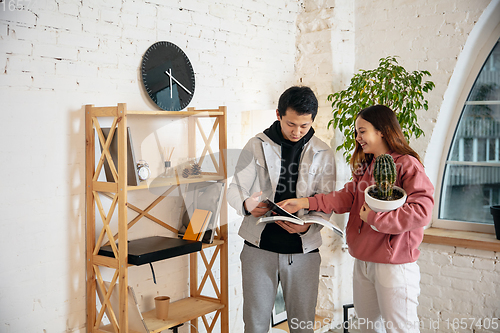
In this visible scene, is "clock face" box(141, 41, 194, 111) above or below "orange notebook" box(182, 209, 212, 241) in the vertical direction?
above

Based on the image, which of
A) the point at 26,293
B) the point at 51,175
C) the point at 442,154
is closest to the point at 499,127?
the point at 442,154

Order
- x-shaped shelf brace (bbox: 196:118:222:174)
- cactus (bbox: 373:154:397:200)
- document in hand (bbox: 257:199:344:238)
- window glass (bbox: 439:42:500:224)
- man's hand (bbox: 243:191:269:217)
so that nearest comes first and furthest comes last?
cactus (bbox: 373:154:397:200)
document in hand (bbox: 257:199:344:238)
man's hand (bbox: 243:191:269:217)
x-shaped shelf brace (bbox: 196:118:222:174)
window glass (bbox: 439:42:500:224)

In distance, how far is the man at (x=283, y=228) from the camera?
1.76 meters

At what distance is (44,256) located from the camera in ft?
5.99

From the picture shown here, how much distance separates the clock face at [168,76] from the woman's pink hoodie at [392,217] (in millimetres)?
1018

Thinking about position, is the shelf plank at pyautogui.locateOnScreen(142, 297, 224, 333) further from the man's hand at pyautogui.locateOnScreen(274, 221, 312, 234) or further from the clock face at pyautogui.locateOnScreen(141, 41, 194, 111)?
the clock face at pyautogui.locateOnScreen(141, 41, 194, 111)

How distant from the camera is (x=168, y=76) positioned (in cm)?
229

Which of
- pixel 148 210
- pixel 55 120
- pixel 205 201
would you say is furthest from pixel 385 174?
pixel 55 120

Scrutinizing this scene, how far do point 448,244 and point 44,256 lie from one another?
2443 millimetres

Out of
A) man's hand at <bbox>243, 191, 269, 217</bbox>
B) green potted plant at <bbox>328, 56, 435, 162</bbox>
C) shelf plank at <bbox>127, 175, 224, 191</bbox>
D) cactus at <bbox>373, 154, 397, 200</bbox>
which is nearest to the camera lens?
cactus at <bbox>373, 154, 397, 200</bbox>

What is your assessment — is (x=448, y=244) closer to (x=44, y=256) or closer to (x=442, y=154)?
(x=442, y=154)

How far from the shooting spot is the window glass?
114 inches

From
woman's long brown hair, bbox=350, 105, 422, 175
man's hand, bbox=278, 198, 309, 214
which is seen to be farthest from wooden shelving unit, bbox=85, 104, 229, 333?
woman's long brown hair, bbox=350, 105, 422, 175

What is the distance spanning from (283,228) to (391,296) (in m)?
0.50
